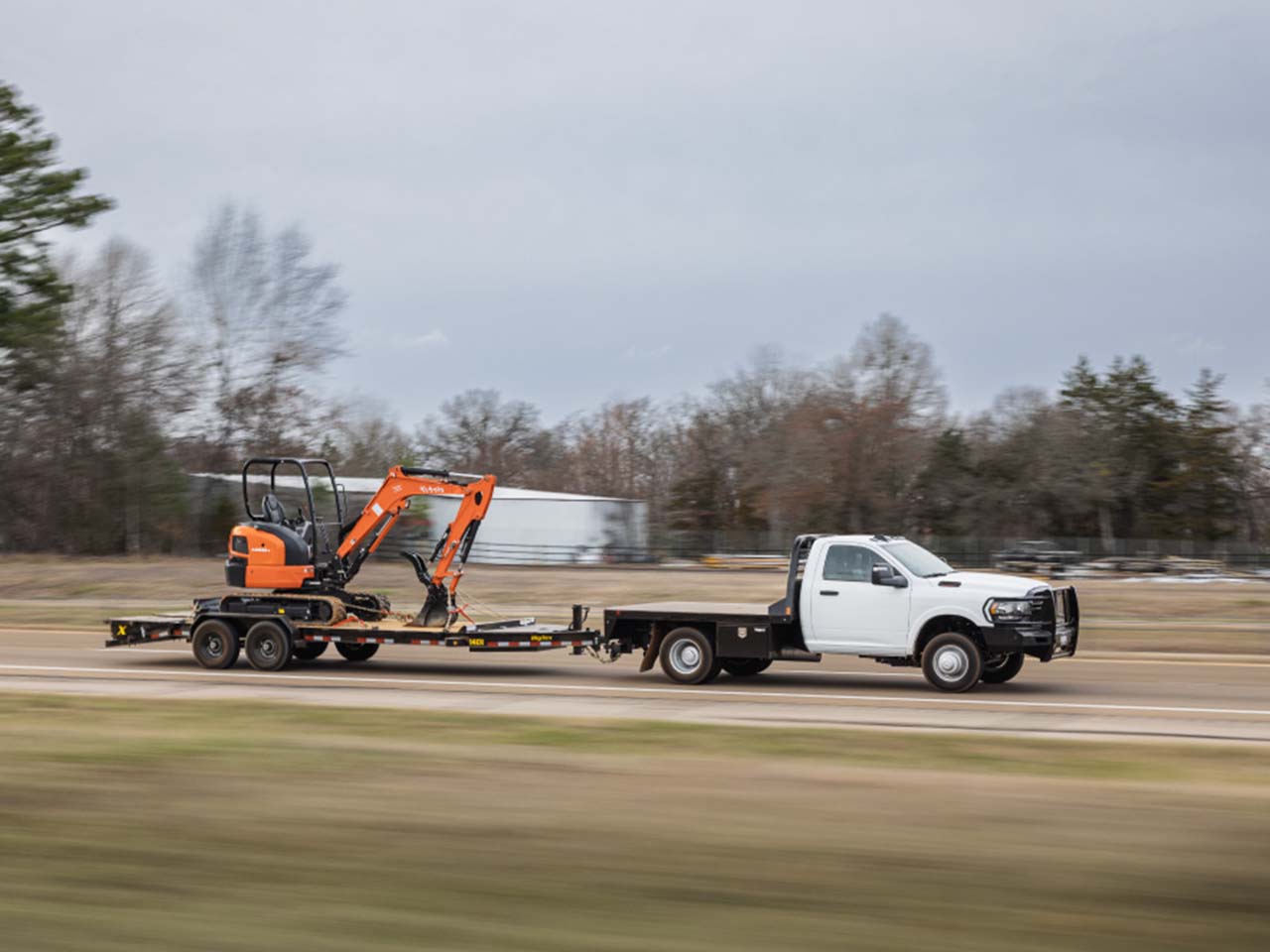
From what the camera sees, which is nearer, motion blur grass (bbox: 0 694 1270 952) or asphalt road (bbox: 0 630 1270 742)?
motion blur grass (bbox: 0 694 1270 952)

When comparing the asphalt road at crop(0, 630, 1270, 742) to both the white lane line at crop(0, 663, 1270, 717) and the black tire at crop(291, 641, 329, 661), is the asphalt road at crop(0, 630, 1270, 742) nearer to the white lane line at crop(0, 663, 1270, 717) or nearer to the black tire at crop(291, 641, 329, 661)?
the white lane line at crop(0, 663, 1270, 717)

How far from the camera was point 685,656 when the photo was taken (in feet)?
60.6

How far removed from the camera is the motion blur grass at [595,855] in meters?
5.28

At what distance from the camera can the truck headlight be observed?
1691cm

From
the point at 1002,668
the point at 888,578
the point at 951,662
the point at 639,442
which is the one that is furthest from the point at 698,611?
the point at 639,442

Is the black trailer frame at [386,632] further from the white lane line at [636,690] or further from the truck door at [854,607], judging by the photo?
the truck door at [854,607]

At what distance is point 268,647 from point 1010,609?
10.9 meters

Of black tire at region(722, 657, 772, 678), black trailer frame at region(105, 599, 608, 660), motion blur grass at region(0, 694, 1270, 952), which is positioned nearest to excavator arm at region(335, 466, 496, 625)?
black trailer frame at region(105, 599, 608, 660)

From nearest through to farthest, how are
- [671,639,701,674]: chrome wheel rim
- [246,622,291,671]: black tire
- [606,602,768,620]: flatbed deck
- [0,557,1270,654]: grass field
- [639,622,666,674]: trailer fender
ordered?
[606,602,768,620]: flatbed deck < [671,639,701,674]: chrome wheel rim < [639,622,666,674]: trailer fender < [246,622,291,671]: black tire < [0,557,1270,654]: grass field

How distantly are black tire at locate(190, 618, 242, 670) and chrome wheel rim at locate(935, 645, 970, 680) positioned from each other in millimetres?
10555

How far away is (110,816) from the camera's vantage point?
23.2 feet

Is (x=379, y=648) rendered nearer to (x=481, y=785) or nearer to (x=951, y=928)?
(x=481, y=785)

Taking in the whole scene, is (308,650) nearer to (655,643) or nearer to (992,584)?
(655,643)

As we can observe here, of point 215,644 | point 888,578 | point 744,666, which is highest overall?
point 888,578
